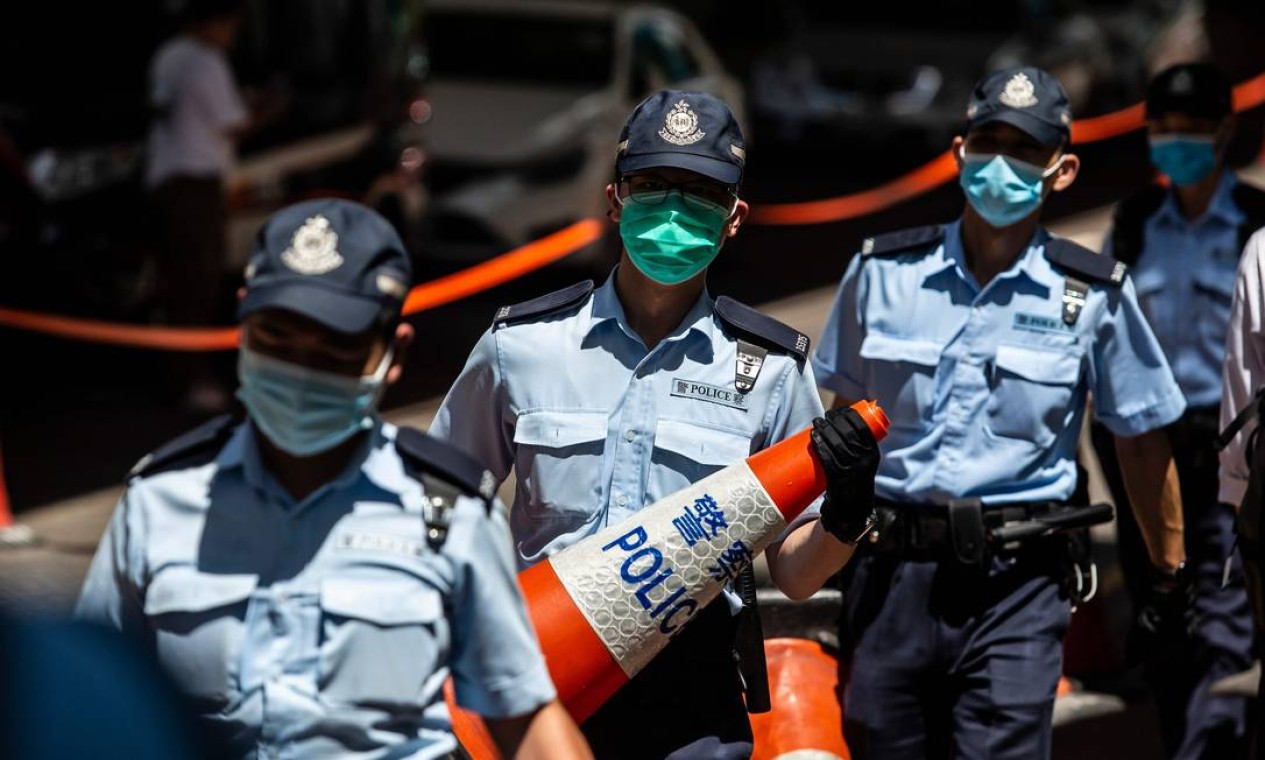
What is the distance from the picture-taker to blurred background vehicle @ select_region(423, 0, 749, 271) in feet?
40.9

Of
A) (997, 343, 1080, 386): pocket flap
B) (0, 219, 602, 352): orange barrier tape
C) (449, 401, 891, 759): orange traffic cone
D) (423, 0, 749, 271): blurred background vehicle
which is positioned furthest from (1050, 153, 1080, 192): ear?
(423, 0, 749, 271): blurred background vehicle

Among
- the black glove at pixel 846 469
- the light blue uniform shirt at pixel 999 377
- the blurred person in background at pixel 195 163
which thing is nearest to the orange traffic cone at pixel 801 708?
the light blue uniform shirt at pixel 999 377

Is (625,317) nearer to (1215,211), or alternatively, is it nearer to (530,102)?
(1215,211)

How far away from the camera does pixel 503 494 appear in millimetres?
7340

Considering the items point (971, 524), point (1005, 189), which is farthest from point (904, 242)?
point (971, 524)

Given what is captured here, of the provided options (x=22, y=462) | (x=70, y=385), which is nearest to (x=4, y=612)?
(x=22, y=462)

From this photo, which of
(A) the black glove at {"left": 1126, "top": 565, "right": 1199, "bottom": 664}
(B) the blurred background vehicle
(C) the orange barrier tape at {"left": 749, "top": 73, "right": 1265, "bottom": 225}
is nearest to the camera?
(A) the black glove at {"left": 1126, "top": 565, "right": 1199, "bottom": 664}

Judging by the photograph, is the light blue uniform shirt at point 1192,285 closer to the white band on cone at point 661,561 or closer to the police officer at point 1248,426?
the police officer at point 1248,426

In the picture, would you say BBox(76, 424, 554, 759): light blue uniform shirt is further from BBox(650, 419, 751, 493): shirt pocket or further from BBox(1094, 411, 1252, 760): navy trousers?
BBox(1094, 411, 1252, 760): navy trousers

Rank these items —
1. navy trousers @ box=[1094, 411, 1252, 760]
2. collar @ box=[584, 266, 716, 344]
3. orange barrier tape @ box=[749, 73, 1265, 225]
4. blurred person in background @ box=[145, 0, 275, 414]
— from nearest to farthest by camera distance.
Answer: collar @ box=[584, 266, 716, 344] → navy trousers @ box=[1094, 411, 1252, 760] → blurred person in background @ box=[145, 0, 275, 414] → orange barrier tape @ box=[749, 73, 1265, 225]

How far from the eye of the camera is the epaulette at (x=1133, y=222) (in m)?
6.20

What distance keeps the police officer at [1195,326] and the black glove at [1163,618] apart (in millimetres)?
163

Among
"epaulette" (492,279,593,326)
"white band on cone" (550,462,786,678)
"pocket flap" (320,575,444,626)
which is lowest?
"white band on cone" (550,462,786,678)

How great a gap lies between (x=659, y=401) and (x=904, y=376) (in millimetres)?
1093
